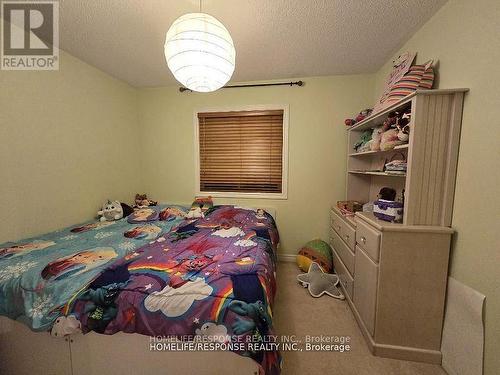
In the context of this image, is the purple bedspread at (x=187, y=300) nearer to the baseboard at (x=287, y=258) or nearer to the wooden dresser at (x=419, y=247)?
the wooden dresser at (x=419, y=247)

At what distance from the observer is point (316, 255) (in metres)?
2.42

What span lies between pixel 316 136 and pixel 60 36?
273 cm

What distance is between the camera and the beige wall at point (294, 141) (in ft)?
8.35

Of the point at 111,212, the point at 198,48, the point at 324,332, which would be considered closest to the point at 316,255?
the point at 324,332

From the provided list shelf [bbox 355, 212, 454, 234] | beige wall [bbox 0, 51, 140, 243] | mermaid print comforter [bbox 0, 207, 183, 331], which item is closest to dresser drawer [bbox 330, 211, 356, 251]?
shelf [bbox 355, 212, 454, 234]

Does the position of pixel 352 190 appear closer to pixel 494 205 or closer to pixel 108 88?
pixel 494 205

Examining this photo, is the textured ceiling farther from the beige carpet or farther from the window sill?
the beige carpet

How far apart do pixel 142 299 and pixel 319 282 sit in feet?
5.76

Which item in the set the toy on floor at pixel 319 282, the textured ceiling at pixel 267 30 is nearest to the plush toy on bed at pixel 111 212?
the textured ceiling at pixel 267 30

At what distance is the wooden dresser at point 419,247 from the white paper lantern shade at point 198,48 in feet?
4.02

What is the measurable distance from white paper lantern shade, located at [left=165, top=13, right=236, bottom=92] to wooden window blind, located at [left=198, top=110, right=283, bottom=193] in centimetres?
163

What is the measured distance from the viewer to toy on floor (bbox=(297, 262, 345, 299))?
80.5 inches

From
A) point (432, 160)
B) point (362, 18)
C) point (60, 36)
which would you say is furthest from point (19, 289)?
point (362, 18)

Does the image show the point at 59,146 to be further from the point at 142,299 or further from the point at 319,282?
the point at 319,282
